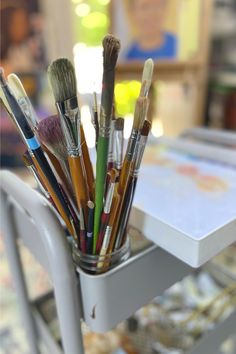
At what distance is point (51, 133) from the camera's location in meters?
0.35

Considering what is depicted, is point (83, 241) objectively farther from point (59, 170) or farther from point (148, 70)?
point (148, 70)

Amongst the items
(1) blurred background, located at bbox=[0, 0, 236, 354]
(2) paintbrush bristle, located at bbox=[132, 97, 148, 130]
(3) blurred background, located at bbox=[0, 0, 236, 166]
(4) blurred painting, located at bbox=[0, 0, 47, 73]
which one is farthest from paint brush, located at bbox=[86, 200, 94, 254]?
(4) blurred painting, located at bbox=[0, 0, 47, 73]

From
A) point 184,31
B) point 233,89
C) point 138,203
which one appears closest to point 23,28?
point 184,31

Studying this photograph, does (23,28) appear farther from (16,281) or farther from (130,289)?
(130,289)

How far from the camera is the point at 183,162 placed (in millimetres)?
652

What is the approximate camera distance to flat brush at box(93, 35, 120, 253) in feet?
1.05

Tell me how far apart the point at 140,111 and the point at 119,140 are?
0.06 m

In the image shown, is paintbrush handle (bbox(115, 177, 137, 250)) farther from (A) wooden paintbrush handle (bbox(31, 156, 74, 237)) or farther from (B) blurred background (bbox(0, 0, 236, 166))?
(B) blurred background (bbox(0, 0, 236, 166))

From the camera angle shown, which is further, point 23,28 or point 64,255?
point 23,28

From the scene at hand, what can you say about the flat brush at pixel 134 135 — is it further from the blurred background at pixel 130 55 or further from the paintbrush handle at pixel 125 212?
the blurred background at pixel 130 55

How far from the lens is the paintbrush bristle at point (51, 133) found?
1.15 ft

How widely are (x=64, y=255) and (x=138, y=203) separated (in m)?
0.14

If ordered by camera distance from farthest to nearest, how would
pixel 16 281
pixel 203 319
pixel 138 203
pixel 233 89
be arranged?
1. pixel 233 89
2. pixel 203 319
3. pixel 16 281
4. pixel 138 203

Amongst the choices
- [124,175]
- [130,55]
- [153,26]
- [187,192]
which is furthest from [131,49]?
[124,175]
